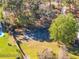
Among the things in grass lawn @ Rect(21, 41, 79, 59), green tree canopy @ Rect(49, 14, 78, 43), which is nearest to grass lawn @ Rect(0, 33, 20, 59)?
grass lawn @ Rect(21, 41, 79, 59)

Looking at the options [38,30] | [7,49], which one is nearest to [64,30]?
[38,30]

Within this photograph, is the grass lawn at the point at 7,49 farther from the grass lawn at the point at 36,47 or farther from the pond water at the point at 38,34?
the pond water at the point at 38,34

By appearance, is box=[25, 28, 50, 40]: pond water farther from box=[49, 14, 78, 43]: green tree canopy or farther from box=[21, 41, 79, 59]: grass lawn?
box=[49, 14, 78, 43]: green tree canopy

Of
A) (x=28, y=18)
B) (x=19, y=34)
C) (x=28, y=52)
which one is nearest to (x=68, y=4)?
(x=28, y=18)

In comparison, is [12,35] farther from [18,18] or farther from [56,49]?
[56,49]

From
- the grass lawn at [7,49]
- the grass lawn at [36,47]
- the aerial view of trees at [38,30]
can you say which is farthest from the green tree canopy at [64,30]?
the grass lawn at [7,49]
